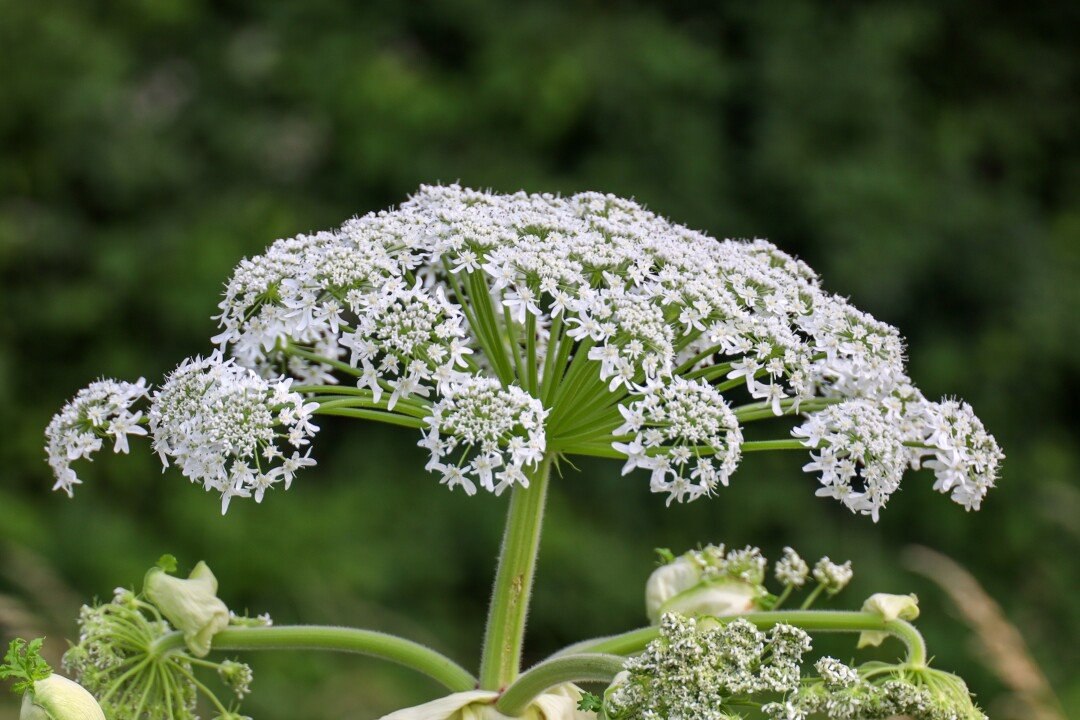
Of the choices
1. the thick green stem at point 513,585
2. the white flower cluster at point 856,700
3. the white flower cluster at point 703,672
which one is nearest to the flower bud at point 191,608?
the thick green stem at point 513,585

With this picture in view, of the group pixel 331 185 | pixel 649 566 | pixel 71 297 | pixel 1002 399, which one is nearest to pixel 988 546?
pixel 1002 399

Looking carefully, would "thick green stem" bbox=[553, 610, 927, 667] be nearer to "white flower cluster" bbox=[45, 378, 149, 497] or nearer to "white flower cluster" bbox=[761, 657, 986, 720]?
"white flower cluster" bbox=[761, 657, 986, 720]

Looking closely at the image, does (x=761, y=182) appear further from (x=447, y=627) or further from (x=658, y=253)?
(x=658, y=253)

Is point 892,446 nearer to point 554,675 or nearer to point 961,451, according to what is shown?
point 961,451

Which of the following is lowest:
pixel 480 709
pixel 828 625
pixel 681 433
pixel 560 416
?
pixel 480 709

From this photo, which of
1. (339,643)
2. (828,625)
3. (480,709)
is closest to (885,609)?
(828,625)

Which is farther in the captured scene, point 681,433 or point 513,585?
point 513,585

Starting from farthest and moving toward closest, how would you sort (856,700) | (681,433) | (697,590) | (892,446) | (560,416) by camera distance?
(697,590) < (560,416) < (892,446) < (681,433) < (856,700)

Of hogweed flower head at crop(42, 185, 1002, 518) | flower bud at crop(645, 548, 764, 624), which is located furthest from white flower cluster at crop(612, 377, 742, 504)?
flower bud at crop(645, 548, 764, 624)

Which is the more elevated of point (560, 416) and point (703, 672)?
point (560, 416)
